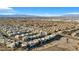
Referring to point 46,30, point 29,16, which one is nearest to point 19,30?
point 29,16

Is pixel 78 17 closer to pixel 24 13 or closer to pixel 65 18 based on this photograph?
pixel 65 18

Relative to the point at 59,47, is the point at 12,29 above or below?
above

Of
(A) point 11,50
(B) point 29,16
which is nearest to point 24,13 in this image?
(B) point 29,16
